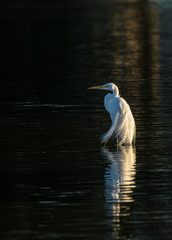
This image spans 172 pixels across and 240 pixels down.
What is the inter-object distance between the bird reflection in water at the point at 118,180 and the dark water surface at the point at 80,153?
13 millimetres

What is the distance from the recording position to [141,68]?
20641mm

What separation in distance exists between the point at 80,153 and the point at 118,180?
158 centimetres

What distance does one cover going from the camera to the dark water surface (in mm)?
7080

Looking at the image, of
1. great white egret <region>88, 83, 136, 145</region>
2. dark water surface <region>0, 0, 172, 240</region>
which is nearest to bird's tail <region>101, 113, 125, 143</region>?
great white egret <region>88, 83, 136, 145</region>

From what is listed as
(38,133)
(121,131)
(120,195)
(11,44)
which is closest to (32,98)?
(38,133)

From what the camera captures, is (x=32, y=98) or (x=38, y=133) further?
(x=32, y=98)

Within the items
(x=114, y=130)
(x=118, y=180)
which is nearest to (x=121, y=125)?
(x=114, y=130)

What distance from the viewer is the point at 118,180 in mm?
8547

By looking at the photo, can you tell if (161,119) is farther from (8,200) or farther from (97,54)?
(97,54)

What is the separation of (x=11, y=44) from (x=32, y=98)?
1467cm

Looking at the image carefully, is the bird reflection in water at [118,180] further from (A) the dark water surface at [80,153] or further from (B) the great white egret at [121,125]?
(B) the great white egret at [121,125]

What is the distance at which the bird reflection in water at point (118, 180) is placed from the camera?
24.4 feet

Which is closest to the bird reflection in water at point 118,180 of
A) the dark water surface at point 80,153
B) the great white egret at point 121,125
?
the dark water surface at point 80,153

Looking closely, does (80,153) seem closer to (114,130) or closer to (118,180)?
(114,130)
